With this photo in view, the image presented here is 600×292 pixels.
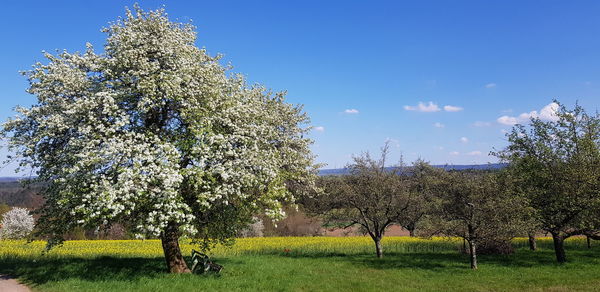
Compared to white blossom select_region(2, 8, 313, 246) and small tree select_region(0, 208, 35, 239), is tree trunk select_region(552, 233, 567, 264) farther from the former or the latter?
small tree select_region(0, 208, 35, 239)

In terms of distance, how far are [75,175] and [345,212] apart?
22.5m

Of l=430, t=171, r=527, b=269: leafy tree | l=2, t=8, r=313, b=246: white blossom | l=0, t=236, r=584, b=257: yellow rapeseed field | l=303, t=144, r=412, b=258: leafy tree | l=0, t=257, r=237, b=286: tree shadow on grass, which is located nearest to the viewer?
l=2, t=8, r=313, b=246: white blossom

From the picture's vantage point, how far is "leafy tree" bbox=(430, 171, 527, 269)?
25297mm

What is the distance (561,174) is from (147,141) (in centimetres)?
2778

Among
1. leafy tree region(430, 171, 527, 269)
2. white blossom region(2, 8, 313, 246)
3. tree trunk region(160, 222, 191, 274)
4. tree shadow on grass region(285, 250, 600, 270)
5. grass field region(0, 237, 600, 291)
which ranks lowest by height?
tree shadow on grass region(285, 250, 600, 270)

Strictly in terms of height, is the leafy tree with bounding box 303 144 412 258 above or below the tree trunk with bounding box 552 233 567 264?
above

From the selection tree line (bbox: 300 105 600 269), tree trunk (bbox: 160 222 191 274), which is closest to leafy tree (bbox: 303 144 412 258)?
tree line (bbox: 300 105 600 269)

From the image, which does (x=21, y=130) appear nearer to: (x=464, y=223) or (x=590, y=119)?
(x=464, y=223)

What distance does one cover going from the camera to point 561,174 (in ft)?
92.5

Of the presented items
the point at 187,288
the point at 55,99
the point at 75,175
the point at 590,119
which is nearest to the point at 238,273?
the point at 187,288

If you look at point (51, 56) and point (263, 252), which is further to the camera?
point (263, 252)

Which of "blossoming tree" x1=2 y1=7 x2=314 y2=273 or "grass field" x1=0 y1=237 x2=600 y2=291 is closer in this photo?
"blossoming tree" x1=2 y1=7 x2=314 y2=273

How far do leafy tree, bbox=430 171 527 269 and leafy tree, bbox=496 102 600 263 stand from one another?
2838 mm

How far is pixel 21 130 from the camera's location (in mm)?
19875
